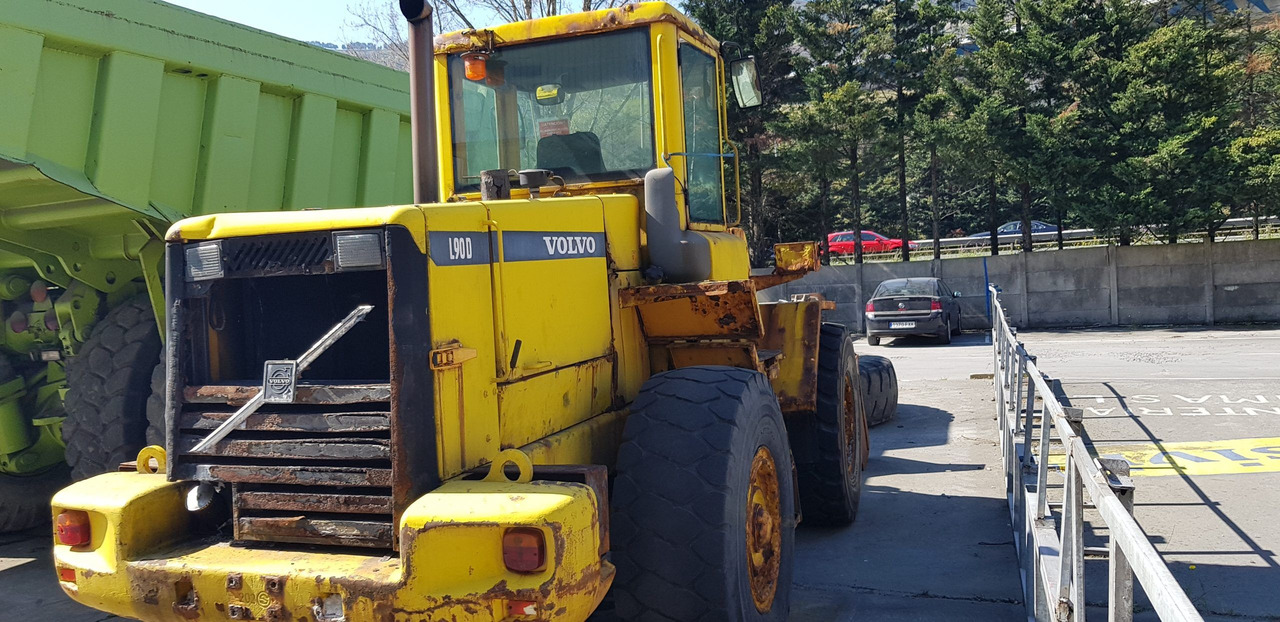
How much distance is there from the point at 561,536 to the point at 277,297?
1.64 metres

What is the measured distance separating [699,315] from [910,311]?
15609mm

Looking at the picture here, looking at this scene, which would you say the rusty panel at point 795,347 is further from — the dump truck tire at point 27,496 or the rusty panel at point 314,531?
the dump truck tire at point 27,496

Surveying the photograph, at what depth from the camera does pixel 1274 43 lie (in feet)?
77.9

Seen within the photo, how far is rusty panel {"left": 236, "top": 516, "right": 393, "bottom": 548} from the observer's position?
358 centimetres

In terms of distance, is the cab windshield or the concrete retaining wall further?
the concrete retaining wall

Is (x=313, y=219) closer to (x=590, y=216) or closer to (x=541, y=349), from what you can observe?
(x=541, y=349)

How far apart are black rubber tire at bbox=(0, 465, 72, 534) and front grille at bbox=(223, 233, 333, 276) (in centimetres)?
490

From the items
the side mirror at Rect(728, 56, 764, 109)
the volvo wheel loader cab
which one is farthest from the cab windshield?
the side mirror at Rect(728, 56, 764, 109)

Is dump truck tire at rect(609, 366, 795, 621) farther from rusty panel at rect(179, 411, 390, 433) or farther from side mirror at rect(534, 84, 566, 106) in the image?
side mirror at rect(534, 84, 566, 106)

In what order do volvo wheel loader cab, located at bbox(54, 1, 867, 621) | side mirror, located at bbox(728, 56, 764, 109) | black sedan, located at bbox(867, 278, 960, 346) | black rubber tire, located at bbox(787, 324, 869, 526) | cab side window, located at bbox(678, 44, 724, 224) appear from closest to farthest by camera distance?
volvo wheel loader cab, located at bbox(54, 1, 867, 621)
cab side window, located at bbox(678, 44, 724, 224)
side mirror, located at bbox(728, 56, 764, 109)
black rubber tire, located at bbox(787, 324, 869, 526)
black sedan, located at bbox(867, 278, 960, 346)

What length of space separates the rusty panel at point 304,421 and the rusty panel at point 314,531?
0.33 meters

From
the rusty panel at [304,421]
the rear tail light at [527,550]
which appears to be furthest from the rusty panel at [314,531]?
the rear tail light at [527,550]

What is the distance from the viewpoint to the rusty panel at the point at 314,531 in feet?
11.7

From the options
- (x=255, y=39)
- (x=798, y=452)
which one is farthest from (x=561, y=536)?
(x=255, y=39)
